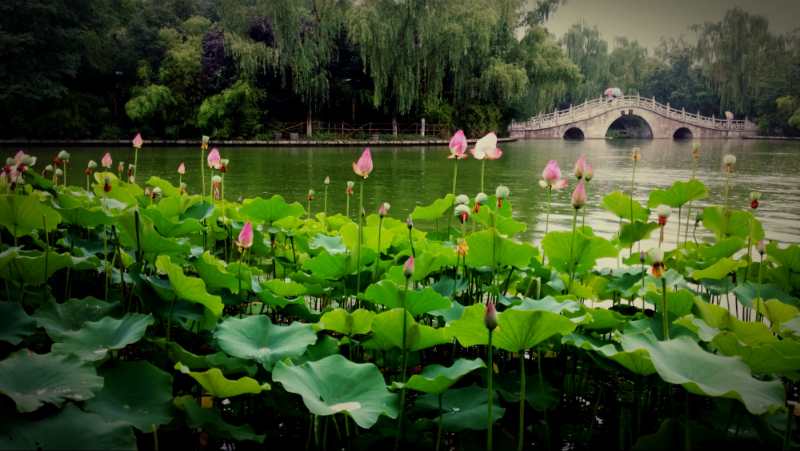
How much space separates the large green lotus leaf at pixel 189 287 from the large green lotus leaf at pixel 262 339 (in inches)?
2.2

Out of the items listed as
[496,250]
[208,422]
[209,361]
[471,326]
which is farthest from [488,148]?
[208,422]

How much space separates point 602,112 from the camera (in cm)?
3703

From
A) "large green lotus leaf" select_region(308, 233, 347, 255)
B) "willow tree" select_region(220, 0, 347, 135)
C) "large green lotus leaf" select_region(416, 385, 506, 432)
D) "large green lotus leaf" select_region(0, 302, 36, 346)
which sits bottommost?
"large green lotus leaf" select_region(416, 385, 506, 432)

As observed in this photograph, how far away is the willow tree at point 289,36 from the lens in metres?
18.5

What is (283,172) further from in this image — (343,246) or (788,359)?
(788,359)

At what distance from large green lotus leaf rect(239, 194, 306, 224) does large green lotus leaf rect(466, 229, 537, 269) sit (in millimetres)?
810

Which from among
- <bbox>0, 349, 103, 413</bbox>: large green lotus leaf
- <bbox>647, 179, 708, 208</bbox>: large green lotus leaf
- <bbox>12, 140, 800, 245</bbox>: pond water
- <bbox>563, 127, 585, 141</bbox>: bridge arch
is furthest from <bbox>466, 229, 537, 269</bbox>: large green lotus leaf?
<bbox>563, 127, 585, 141</bbox>: bridge arch

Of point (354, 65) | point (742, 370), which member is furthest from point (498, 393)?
point (354, 65)

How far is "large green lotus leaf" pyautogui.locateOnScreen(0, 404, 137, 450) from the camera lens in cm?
89

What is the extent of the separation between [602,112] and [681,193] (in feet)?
122

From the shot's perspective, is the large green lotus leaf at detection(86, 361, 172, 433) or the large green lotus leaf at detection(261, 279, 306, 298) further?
the large green lotus leaf at detection(261, 279, 306, 298)

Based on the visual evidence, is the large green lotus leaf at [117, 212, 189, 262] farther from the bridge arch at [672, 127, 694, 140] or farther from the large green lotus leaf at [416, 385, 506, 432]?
the bridge arch at [672, 127, 694, 140]

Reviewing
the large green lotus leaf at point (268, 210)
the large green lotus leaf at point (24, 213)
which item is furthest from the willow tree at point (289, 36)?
the large green lotus leaf at point (24, 213)

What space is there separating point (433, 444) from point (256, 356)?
0.41m
